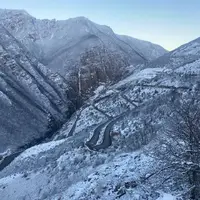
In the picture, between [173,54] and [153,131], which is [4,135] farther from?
[173,54]

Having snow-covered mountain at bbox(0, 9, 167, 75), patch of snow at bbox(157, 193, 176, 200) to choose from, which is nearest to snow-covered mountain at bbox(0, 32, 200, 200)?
patch of snow at bbox(157, 193, 176, 200)

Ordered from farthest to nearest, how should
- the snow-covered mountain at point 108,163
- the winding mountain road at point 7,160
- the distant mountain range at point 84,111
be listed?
the winding mountain road at point 7,160 < the distant mountain range at point 84,111 < the snow-covered mountain at point 108,163

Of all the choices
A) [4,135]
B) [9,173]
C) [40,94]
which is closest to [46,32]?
[40,94]

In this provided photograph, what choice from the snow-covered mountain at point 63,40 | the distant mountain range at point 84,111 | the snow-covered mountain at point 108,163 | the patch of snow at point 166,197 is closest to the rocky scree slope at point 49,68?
the snow-covered mountain at point 63,40

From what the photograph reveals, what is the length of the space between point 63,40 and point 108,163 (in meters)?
120

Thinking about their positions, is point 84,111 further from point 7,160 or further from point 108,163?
point 108,163

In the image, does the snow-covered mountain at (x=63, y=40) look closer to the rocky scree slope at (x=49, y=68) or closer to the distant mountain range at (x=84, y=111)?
the rocky scree slope at (x=49, y=68)

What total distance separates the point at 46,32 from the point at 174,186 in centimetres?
14104

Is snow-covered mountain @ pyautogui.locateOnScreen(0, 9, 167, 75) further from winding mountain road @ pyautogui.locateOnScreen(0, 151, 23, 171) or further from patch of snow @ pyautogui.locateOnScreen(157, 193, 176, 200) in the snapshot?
patch of snow @ pyautogui.locateOnScreen(157, 193, 176, 200)

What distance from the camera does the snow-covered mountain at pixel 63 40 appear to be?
418 feet

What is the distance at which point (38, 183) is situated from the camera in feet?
109

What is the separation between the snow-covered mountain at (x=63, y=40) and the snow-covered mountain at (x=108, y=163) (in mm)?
55970

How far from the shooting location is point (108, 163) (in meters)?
29.8

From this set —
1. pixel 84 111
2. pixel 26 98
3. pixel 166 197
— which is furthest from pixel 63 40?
pixel 166 197
